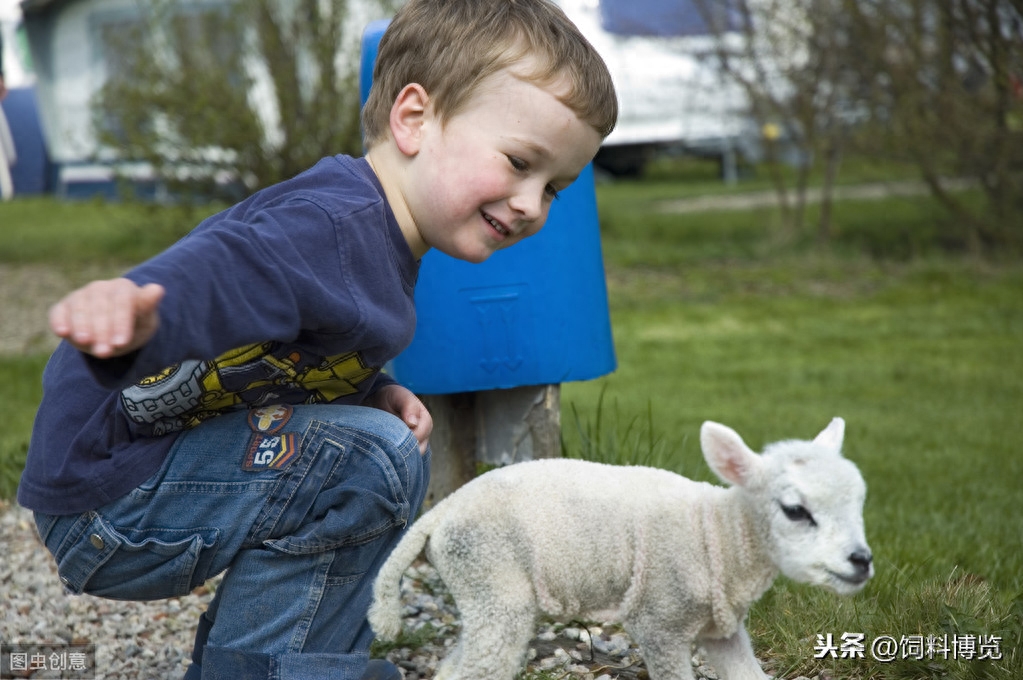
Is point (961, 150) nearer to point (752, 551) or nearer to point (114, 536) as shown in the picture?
point (752, 551)

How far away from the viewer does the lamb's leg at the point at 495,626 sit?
2082 mm

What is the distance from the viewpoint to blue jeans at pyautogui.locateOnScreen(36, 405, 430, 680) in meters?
2.02

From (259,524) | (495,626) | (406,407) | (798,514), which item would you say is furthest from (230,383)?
(798,514)

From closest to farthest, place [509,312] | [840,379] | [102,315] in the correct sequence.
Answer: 1. [102,315]
2. [509,312]
3. [840,379]

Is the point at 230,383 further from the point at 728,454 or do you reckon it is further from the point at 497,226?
the point at 728,454

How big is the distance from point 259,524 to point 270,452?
5.2 inches

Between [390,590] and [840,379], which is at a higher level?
[390,590]

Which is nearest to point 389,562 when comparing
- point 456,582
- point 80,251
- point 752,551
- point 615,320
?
point 456,582

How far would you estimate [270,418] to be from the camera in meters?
2.05

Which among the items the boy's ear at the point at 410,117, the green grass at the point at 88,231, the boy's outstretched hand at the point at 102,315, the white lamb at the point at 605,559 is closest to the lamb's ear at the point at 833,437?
the white lamb at the point at 605,559

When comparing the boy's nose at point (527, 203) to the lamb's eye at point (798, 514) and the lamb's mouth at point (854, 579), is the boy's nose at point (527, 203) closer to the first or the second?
the lamb's eye at point (798, 514)

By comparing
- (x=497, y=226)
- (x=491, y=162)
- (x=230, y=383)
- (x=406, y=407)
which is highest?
(x=491, y=162)

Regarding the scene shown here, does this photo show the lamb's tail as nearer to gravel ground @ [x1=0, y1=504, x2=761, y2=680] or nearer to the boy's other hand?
the boy's other hand

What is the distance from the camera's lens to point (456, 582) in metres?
2.12
